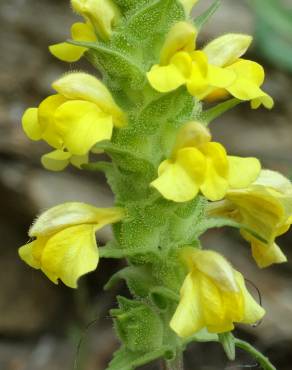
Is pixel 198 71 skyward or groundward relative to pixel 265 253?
skyward

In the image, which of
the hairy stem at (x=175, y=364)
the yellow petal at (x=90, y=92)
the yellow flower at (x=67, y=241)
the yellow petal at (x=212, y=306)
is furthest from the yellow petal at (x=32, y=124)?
the hairy stem at (x=175, y=364)

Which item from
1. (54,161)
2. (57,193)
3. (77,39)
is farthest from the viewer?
(57,193)

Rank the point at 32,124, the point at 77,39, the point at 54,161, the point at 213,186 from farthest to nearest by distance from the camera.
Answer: the point at 54,161
the point at 77,39
the point at 32,124
the point at 213,186

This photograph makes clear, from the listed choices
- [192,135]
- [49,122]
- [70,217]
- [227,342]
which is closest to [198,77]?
[192,135]

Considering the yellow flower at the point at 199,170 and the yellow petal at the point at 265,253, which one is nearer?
the yellow flower at the point at 199,170

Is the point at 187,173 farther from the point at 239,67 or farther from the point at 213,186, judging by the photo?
the point at 239,67

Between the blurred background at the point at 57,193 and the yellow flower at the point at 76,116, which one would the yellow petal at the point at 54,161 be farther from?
the blurred background at the point at 57,193
